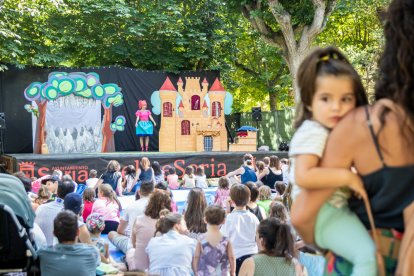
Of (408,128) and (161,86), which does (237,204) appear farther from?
(161,86)

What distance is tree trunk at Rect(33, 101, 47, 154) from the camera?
51.5 ft

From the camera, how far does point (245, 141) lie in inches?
629

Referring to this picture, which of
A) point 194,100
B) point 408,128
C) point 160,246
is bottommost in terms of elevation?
point 160,246

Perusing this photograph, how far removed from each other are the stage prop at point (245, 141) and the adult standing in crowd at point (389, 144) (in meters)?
14.2

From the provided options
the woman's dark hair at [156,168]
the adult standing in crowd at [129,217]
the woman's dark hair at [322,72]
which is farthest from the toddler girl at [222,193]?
the woman's dark hair at [322,72]

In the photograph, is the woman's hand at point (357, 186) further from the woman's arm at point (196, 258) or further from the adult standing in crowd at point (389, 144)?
the woman's arm at point (196, 258)

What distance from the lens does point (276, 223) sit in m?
3.54

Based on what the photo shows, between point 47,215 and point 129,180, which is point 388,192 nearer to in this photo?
point 47,215

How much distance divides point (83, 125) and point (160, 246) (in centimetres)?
1294

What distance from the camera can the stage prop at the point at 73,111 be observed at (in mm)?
15898

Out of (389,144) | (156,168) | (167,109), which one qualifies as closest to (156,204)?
(389,144)

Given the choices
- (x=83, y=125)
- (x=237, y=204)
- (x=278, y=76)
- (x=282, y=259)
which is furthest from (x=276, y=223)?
(x=278, y=76)

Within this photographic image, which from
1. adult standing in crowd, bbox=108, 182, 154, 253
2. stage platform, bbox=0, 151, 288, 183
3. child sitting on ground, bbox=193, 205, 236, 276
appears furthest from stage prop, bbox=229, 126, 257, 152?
child sitting on ground, bbox=193, 205, 236, 276

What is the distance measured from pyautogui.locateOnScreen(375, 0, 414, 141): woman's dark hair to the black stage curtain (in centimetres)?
1648
